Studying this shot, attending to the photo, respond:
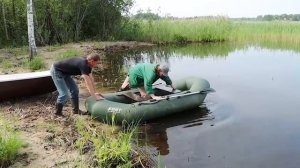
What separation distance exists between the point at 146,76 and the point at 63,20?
1267 cm

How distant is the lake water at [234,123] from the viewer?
5824mm

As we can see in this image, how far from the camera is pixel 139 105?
23.1 feet

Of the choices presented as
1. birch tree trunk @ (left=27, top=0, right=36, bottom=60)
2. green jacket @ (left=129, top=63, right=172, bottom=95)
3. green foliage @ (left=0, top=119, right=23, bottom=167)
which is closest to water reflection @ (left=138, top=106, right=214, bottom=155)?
green jacket @ (left=129, top=63, right=172, bottom=95)

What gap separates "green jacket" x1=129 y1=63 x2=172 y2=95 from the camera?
7457 millimetres

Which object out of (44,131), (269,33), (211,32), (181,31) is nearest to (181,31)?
(181,31)

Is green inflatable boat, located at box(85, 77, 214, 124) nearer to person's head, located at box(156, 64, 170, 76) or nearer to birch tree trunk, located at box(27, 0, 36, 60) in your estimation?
person's head, located at box(156, 64, 170, 76)

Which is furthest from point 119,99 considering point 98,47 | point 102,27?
point 102,27

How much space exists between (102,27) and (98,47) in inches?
145

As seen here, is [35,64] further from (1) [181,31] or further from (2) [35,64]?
(1) [181,31]

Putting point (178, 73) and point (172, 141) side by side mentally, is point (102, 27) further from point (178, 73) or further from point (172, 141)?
point (172, 141)

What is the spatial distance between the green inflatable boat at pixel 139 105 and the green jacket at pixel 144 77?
0.66 ft

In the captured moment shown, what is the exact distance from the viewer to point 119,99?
7.91m

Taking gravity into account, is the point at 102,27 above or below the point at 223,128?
above

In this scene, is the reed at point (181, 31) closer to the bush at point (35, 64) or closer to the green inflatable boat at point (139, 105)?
the bush at point (35, 64)
